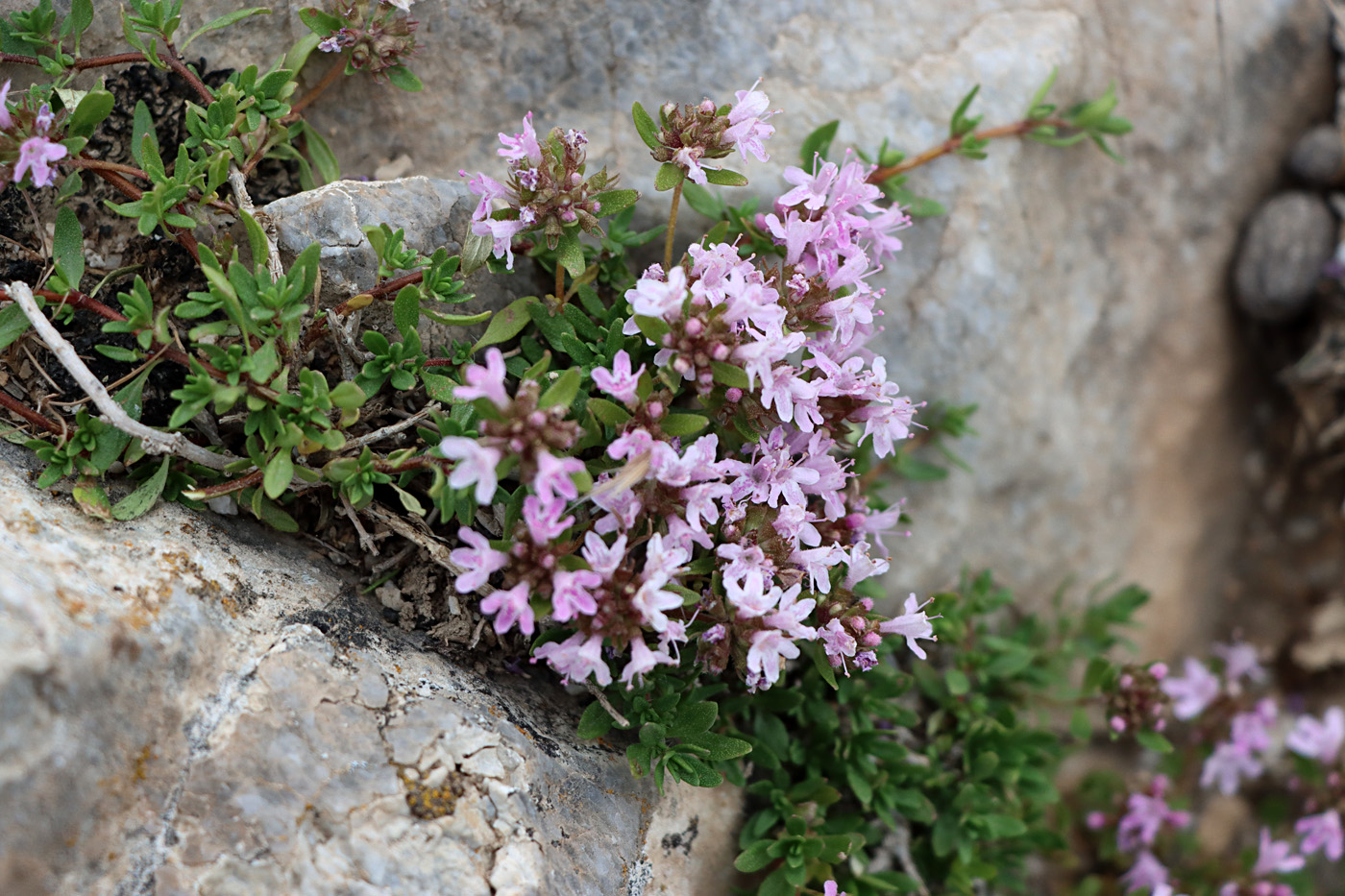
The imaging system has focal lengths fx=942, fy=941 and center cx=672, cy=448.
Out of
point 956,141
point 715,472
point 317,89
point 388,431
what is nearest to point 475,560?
point 388,431

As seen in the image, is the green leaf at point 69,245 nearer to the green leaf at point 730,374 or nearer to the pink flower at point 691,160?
the pink flower at point 691,160

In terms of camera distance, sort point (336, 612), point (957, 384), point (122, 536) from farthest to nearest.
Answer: point (957, 384), point (336, 612), point (122, 536)

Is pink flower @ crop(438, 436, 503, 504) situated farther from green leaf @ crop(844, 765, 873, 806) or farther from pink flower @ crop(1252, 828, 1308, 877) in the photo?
pink flower @ crop(1252, 828, 1308, 877)

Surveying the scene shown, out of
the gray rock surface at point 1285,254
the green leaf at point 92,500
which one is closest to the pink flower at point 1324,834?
the gray rock surface at point 1285,254

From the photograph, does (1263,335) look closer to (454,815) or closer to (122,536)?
(454,815)

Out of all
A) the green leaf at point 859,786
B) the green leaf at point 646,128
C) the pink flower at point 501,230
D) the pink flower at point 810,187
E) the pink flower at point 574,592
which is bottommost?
the green leaf at point 859,786

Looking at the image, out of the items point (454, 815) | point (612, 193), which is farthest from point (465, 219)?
point (454, 815)

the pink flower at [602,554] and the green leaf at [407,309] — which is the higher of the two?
the green leaf at [407,309]
